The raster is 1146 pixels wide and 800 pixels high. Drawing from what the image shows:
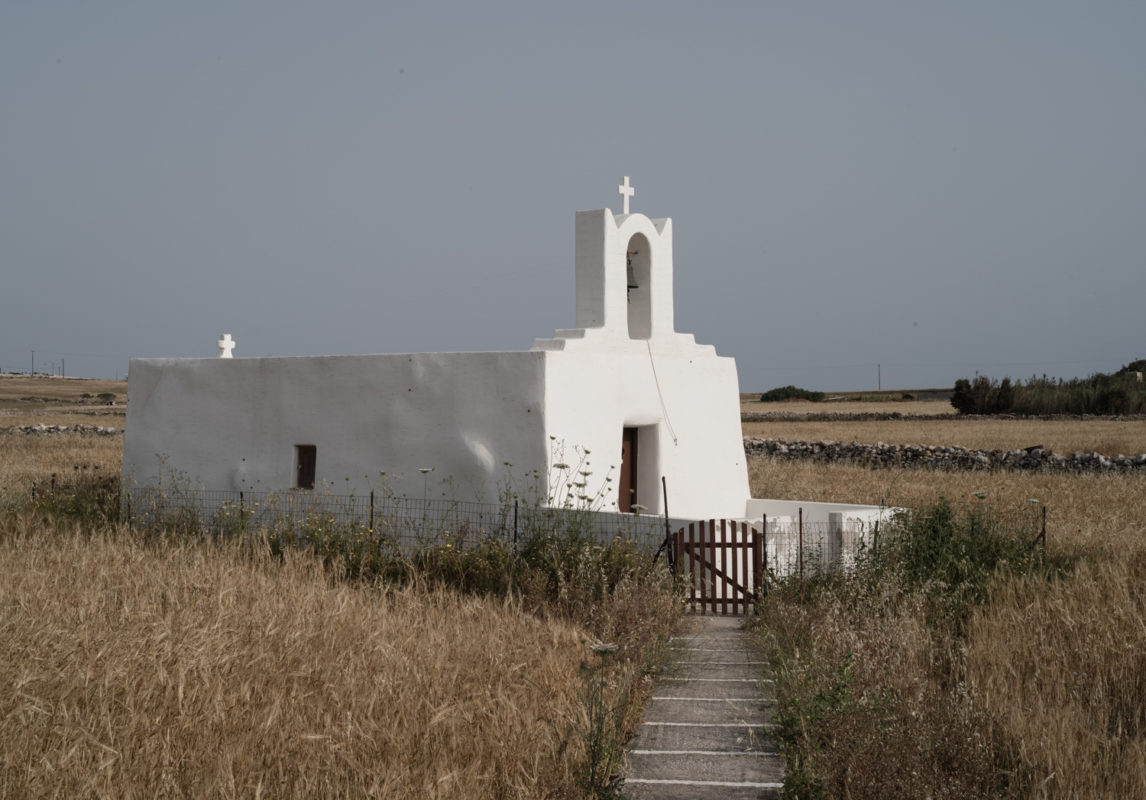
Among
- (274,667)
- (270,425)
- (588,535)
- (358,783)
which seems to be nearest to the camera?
(358,783)

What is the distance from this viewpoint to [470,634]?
8133 mm

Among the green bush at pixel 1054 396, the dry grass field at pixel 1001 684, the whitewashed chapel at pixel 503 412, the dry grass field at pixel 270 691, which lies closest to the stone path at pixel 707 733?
the dry grass field at pixel 1001 684

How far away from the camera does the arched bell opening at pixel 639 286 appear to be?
14.7 meters

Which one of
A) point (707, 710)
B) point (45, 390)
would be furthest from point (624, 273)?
point (45, 390)

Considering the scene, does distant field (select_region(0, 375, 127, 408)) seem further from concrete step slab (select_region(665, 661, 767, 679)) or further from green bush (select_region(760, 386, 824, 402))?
concrete step slab (select_region(665, 661, 767, 679))

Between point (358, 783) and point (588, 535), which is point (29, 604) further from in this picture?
point (588, 535)

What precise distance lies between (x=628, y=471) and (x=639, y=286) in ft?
9.01

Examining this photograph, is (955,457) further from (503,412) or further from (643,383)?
(503,412)

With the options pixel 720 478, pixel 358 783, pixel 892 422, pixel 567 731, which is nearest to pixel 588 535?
pixel 720 478

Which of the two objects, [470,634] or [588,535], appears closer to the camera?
[470,634]

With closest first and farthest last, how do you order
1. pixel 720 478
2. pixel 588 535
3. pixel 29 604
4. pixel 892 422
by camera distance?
pixel 29 604
pixel 588 535
pixel 720 478
pixel 892 422

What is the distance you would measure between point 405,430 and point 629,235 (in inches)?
163

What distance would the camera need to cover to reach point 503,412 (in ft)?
41.5

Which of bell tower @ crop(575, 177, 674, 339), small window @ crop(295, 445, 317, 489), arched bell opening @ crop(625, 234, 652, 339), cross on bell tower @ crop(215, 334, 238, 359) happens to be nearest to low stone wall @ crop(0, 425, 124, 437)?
cross on bell tower @ crop(215, 334, 238, 359)
